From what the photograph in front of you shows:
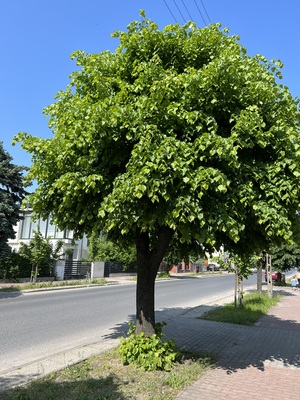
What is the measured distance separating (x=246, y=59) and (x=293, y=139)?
5.27 ft

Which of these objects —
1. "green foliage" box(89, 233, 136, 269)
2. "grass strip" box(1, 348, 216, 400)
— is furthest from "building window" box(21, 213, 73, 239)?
"grass strip" box(1, 348, 216, 400)

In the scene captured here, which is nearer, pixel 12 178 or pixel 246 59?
pixel 246 59

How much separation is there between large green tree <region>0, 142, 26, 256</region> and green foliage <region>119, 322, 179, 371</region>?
1445cm

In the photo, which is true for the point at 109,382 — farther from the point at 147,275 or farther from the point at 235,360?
the point at 235,360

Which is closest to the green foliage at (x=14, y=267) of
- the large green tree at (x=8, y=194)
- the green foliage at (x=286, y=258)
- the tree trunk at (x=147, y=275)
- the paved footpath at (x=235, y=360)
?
the large green tree at (x=8, y=194)

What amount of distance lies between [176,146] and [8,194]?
1630 cm

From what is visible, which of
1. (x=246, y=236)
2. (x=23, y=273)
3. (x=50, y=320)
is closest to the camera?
(x=246, y=236)

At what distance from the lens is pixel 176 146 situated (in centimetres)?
479

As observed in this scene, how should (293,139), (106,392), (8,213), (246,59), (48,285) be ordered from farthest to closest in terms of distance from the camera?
(48,285), (8,213), (246,59), (293,139), (106,392)

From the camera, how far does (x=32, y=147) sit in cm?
593

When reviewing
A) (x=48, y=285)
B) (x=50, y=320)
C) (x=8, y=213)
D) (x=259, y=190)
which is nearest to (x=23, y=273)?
(x=48, y=285)

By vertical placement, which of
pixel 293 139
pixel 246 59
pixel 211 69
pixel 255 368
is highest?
pixel 246 59

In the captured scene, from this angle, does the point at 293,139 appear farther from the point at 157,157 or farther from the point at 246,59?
the point at 157,157

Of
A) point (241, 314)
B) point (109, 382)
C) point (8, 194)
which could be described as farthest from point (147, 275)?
point (8, 194)
